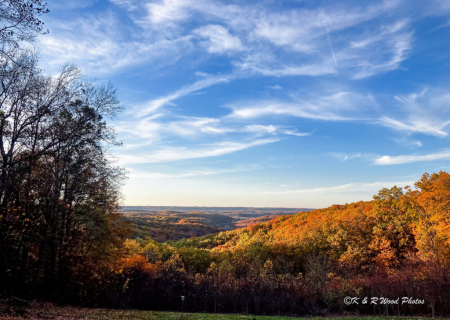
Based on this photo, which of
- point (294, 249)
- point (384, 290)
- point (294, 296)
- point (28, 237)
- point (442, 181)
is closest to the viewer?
point (28, 237)

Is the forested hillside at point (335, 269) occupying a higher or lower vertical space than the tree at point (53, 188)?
lower

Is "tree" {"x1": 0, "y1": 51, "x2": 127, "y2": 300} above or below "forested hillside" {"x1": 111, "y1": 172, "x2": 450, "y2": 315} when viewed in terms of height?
above

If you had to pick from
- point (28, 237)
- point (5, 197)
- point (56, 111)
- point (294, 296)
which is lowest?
point (294, 296)

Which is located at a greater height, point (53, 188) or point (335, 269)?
point (53, 188)

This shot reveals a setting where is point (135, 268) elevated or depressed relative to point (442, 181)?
depressed

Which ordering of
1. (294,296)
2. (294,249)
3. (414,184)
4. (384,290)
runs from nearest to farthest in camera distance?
(384,290) → (294,296) → (414,184) → (294,249)

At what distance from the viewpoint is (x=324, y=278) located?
43.1m

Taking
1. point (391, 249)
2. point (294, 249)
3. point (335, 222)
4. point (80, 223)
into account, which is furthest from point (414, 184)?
point (80, 223)

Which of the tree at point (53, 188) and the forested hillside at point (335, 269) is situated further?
the forested hillside at point (335, 269)

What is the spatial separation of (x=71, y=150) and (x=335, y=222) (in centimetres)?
5836

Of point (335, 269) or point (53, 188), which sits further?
point (335, 269)

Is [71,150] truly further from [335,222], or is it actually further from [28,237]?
[335,222]

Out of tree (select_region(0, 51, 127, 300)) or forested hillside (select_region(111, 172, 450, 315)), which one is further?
forested hillside (select_region(111, 172, 450, 315))

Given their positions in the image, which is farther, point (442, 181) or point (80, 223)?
point (442, 181)
